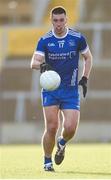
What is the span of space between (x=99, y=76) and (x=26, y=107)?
2257mm

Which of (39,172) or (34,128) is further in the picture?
(34,128)

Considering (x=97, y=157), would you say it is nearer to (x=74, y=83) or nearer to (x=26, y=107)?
(x=74, y=83)

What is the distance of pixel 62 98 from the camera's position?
1184 centimetres

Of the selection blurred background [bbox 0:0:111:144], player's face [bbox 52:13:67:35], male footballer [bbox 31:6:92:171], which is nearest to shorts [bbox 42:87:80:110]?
male footballer [bbox 31:6:92:171]

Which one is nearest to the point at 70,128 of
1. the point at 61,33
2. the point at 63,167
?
the point at 63,167

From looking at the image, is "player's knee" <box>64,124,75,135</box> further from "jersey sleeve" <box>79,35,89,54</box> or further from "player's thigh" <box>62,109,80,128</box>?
"jersey sleeve" <box>79,35,89,54</box>

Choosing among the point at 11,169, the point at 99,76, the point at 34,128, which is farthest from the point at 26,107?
the point at 11,169

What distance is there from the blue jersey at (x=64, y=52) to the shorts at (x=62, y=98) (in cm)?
10

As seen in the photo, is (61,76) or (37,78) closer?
(61,76)

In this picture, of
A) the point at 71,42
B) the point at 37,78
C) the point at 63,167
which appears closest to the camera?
the point at 71,42

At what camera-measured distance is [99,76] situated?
81.2 ft

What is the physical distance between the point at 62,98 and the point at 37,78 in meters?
12.8

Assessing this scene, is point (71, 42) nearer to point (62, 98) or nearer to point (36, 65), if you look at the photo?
point (36, 65)

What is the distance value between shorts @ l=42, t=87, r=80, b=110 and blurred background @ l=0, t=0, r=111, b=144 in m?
11.4
